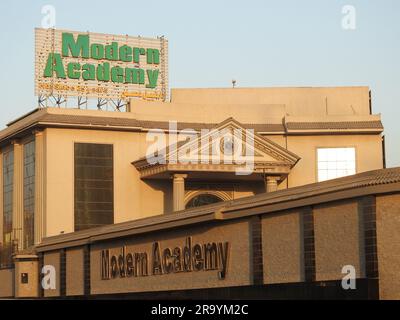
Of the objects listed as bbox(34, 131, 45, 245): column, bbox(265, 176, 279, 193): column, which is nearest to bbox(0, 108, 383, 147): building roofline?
bbox(34, 131, 45, 245): column

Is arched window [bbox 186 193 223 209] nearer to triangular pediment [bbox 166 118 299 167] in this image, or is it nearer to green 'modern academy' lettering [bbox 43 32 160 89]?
triangular pediment [bbox 166 118 299 167]

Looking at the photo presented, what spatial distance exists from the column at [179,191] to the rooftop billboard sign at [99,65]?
12161 millimetres

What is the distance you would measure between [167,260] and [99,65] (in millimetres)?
33855

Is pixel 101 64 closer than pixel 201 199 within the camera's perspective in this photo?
No

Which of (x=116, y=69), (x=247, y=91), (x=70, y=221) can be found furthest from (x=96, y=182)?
(x=247, y=91)

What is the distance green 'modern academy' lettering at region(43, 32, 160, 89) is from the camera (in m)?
85.4

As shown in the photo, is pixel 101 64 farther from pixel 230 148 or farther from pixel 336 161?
pixel 336 161

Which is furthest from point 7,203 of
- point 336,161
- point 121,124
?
point 336,161

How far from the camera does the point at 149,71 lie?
89.6 metres

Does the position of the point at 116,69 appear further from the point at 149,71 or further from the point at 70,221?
the point at 70,221

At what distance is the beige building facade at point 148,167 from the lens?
2564 inches

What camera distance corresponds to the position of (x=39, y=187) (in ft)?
269

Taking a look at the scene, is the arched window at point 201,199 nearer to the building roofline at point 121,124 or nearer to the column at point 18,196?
the building roofline at point 121,124

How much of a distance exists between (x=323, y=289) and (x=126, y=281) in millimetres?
21677
